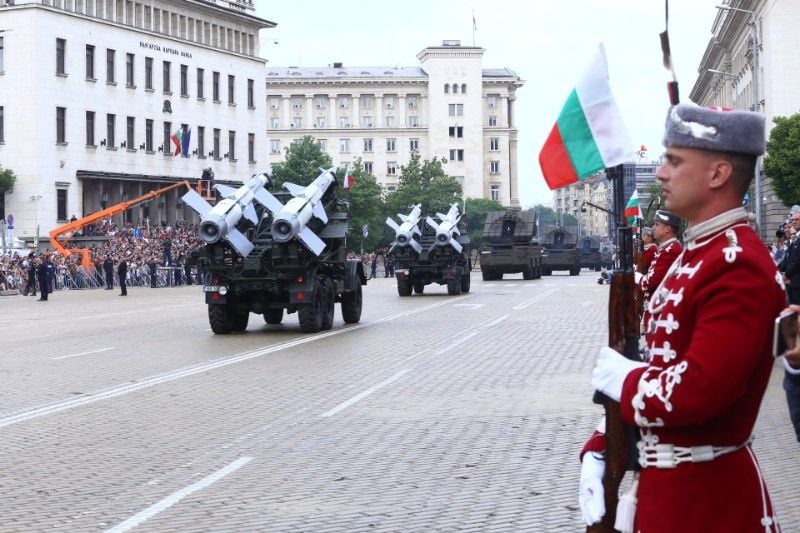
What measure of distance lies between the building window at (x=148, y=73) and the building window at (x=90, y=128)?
5.85m

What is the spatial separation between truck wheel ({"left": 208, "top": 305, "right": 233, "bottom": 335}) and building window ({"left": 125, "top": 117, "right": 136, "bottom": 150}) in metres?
59.0

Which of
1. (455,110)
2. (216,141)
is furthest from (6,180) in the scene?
(455,110)

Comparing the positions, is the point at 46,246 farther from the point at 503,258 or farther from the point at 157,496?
the point at 157,496

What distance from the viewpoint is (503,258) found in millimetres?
60750

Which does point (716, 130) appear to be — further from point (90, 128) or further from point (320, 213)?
point (90, 128)

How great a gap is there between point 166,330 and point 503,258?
115ft

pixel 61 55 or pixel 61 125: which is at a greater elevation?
pixel 61 55

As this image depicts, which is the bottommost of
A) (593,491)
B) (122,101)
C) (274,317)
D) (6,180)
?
(274,317)

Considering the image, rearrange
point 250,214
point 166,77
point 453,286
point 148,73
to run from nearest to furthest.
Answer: point 250,214, point 453,286, point 148,73, point 166,77

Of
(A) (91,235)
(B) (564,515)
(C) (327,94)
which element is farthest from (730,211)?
(C) (327,94)

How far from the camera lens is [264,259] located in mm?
25281

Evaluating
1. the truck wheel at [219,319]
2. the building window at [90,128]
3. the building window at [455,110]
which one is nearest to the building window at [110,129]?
the building window at [90,128]

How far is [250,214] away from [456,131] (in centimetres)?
13380

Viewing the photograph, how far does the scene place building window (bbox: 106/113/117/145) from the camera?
8056cm
